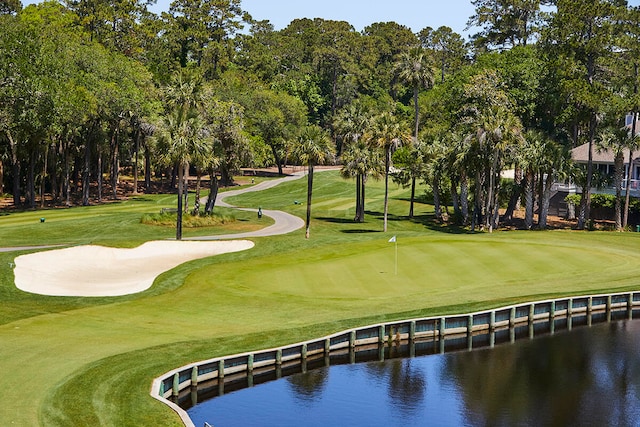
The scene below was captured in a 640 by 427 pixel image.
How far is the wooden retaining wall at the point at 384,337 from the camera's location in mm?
33750

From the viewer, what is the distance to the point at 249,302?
4488 cm

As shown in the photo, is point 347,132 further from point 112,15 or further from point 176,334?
point 112,15

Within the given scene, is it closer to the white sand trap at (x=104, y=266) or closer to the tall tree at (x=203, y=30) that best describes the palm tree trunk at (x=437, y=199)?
the white sand trap at (x=104, y=266)

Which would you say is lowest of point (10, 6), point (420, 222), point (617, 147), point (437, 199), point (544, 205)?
point (420, 222)

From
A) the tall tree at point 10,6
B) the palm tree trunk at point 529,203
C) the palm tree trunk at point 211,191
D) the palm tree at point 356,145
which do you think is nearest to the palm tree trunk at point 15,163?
the palm tree trunk at point 211,191

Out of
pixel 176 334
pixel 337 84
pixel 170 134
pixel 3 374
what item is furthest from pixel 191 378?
pixel 337 84

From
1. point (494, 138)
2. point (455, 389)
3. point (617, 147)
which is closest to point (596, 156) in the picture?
point (617, 147)

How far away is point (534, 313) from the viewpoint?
47.1m

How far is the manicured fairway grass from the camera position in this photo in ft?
96.9

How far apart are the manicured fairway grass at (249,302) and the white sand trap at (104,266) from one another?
1332mm

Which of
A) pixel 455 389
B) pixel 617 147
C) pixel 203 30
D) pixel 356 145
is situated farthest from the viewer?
pixel 203 30

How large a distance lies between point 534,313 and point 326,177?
286ft

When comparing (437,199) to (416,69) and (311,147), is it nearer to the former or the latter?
(311,147)

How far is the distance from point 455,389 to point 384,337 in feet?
20.9
